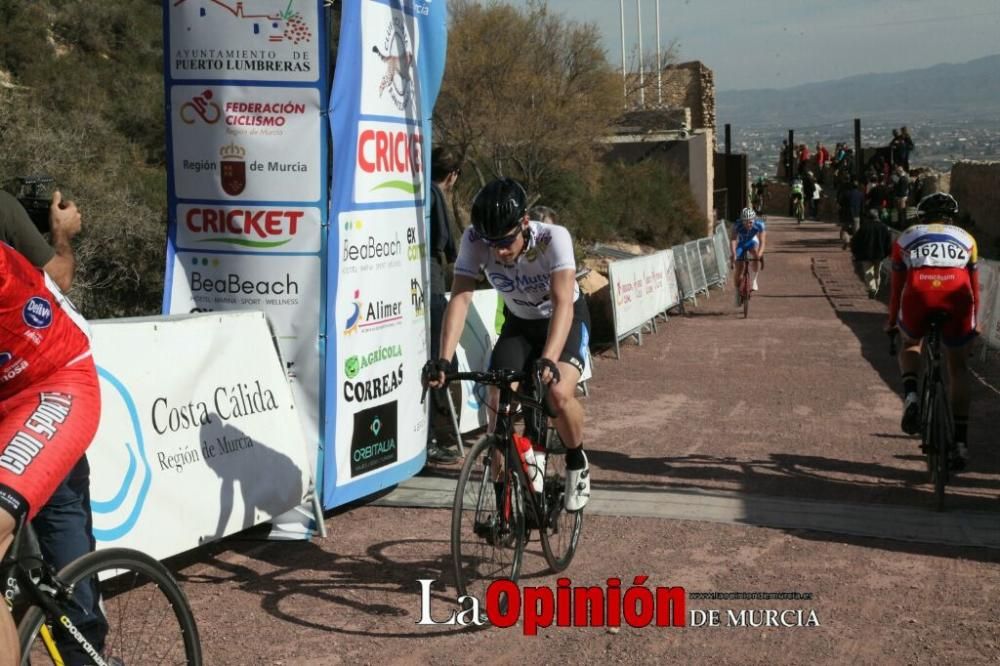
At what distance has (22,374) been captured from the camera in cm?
344

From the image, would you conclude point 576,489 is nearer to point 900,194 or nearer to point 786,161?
point 900,194

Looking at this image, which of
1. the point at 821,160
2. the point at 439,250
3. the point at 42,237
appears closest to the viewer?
the point at 42,237

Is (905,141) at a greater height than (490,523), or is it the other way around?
(905,141)

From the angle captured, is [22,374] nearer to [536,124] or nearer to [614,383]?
[614,383]

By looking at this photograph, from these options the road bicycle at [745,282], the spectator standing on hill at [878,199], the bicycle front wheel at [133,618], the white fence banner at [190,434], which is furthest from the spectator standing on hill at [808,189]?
the bicycle front wheel at [133,618]

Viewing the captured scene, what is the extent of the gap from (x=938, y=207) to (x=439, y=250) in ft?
11.7

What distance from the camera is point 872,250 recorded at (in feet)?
77.0

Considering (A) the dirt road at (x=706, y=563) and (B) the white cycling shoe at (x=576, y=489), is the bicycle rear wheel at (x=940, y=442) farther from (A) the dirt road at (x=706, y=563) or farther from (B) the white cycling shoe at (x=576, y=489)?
(B) the white cycling shoe at (x=576, y=489)

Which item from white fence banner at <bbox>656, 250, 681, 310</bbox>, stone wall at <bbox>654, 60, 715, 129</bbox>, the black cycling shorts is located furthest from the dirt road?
stone wall at <bbox>654, 60, 715, 129</bbox>

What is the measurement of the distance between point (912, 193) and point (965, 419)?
108 feet

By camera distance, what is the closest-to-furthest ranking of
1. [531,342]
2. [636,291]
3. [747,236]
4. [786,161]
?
[531,342] < [636,291] < [747,236] < [786,161]

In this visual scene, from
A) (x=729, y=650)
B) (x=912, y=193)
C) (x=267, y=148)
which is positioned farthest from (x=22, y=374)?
(x=912, y=193)

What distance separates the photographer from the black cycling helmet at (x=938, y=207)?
808cm

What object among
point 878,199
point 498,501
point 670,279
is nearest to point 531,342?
point 498,501
